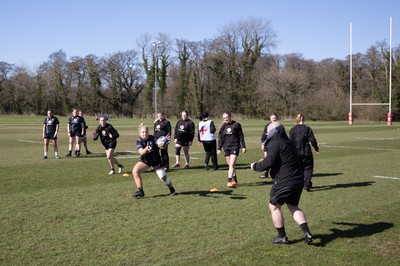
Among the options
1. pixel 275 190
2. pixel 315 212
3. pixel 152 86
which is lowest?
pixel 315 212

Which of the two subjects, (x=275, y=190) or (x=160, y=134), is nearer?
(x=275, y=190)

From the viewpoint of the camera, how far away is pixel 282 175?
6199 millimetres

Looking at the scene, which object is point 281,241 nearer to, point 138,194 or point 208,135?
point 138,194

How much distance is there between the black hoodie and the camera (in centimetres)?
615

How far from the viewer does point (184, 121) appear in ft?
47.7

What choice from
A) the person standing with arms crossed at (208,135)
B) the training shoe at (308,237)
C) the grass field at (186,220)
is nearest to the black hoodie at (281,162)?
the training shoe at (308,237)

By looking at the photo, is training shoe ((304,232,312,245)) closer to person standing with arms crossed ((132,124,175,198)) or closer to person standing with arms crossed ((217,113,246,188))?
person standing with arms crossed ((132,124,175,198))

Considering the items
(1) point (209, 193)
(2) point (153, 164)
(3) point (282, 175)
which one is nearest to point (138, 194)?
(2) point (153, 164)

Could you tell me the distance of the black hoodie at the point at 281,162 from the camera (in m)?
6.15

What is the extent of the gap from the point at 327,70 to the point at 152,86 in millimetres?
32227

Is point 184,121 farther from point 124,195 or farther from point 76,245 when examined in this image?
point 76,245

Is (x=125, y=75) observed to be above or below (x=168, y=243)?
above

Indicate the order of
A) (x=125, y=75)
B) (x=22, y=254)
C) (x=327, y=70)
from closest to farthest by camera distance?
(x=22, y=254) < (x=327, y=70) < (x=125, y=75)

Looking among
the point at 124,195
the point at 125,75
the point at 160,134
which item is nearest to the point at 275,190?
the point at 124,195
